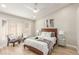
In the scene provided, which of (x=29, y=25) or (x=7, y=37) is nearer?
(x=7, y=37)

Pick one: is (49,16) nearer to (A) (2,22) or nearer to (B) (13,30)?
(B) (13,30)

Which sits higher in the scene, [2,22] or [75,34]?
[2,22]

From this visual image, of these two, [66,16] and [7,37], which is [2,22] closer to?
[7,37]

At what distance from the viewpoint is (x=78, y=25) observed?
196cm

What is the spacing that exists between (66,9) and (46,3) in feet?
1.44

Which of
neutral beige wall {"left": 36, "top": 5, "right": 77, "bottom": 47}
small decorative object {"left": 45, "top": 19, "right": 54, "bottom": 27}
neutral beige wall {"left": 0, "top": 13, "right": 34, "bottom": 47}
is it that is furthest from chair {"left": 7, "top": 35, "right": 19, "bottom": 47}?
small decorative object {"left": 45, "top": 19, "right": 54, "bottom": 27}

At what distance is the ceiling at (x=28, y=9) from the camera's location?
6.54 ft

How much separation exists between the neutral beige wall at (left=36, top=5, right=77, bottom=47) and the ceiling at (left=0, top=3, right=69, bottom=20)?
0.11 meters

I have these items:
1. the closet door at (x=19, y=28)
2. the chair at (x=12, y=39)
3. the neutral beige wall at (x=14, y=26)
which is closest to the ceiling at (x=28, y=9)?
the neutral beige wall at (x=14, y=26)

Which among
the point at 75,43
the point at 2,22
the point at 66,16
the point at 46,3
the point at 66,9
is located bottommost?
the point at 75,43

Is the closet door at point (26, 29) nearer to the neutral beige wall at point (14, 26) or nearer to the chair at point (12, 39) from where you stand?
the neutral beige wall at point (14, 26)

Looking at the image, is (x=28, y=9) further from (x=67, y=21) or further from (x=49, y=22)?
(x=67, y=21)
